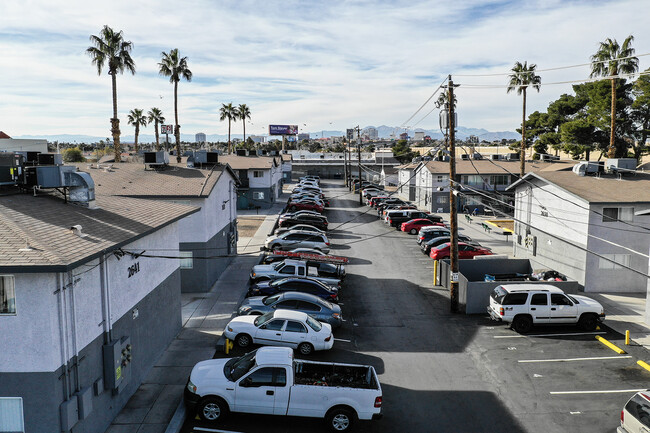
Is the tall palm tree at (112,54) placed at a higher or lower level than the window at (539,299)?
higher

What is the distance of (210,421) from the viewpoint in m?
12.8

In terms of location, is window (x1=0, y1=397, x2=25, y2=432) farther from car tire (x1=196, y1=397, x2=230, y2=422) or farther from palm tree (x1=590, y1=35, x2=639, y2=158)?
palm tree (x1=590, y1=35, x2=639, y2=158)

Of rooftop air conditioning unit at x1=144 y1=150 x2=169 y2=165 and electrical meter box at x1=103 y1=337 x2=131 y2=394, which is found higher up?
rooftop air conditioning unit at x1=144 y1=150 x2=169 y2=165

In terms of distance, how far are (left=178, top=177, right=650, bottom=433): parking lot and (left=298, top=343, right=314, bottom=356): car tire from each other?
0.79 ft

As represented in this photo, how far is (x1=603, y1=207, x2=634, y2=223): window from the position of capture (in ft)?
82.8

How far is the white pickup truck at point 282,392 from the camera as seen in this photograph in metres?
12.3

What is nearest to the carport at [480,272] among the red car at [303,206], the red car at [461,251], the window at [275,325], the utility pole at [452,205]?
the utility pole at [452,205]

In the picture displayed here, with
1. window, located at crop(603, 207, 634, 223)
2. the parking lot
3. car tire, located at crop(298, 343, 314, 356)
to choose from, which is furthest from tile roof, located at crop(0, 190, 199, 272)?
window, located at crop(603, 207, 634, 223)

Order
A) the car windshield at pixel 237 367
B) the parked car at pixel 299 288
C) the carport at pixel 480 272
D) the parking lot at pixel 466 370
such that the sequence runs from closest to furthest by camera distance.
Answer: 1. the car windshield at pixel 237 367
2. the parking lot at pixel 466 370
3. the parked car at pixel 299 288
4. the carport at pixel 480 272

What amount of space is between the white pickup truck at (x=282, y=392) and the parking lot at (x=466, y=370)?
1.80 feet

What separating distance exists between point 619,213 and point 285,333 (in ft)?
62.7

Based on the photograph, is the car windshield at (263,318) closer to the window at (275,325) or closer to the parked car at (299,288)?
the window at (275,325)

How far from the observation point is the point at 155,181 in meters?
26.2

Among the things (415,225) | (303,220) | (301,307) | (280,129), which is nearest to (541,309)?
(301,307)
